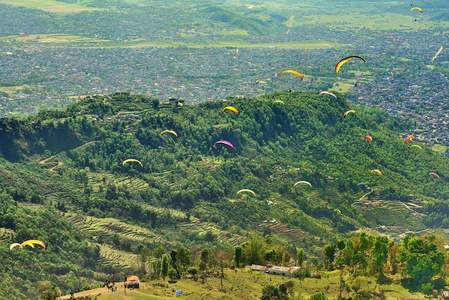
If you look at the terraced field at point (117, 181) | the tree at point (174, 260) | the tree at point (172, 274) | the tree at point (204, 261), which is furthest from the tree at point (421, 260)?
the terraced field at point (117, 181)

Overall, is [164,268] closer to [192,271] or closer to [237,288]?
[192,271]

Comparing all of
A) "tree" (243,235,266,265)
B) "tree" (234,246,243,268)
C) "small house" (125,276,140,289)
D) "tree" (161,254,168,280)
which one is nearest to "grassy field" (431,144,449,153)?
"tree" (243,235,266,265)

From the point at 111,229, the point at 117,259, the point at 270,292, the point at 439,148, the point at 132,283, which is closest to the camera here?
the point at 132,283

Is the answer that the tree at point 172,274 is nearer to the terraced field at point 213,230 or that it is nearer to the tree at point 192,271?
the tree at point 192,271

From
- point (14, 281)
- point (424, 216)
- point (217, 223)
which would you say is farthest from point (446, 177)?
Answer: point (14, 281)

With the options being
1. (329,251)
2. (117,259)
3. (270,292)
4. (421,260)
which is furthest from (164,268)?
(421,260)

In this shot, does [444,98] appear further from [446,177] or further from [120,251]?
[120,251]
